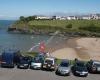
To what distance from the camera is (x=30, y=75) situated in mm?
33844

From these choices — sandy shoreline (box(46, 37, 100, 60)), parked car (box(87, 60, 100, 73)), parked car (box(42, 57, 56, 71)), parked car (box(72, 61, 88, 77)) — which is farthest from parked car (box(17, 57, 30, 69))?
sandy shoreline (box(46, 37, 100, 60))

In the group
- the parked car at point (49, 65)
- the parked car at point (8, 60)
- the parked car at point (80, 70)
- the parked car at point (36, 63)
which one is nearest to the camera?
the parked car at point (80, 70)

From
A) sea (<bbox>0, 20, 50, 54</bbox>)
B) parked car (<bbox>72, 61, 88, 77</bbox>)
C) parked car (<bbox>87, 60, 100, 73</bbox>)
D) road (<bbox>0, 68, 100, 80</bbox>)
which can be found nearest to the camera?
road (<bbox>0, 68, 100, 80</bbox>)

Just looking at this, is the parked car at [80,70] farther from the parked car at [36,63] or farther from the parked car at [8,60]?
the parked car at [8,60]

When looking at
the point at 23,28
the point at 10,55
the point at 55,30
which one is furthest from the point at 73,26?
the point at 10,55

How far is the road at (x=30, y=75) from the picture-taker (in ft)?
107

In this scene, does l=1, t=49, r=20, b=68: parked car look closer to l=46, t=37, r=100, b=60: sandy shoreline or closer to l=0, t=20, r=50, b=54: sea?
l=46, t=37, r=100, b=60: sandy shoreline

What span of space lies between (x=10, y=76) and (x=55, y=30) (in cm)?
12067

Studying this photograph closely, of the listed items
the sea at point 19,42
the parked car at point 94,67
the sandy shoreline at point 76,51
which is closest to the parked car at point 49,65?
the parked car at point 94,67

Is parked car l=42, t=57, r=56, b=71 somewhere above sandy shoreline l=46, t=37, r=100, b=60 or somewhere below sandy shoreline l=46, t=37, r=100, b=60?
above

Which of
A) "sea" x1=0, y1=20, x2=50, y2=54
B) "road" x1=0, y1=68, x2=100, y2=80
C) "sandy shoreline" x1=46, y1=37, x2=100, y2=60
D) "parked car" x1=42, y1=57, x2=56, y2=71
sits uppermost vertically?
"parked car" x1=42, y1=57, x2=56, y2=71

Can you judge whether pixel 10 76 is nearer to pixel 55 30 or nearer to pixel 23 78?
pixel 23 78

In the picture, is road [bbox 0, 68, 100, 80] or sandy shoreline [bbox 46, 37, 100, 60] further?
sandy shoreline [bbox 46, 37, 100, 60]

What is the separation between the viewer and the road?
32.5 metres
